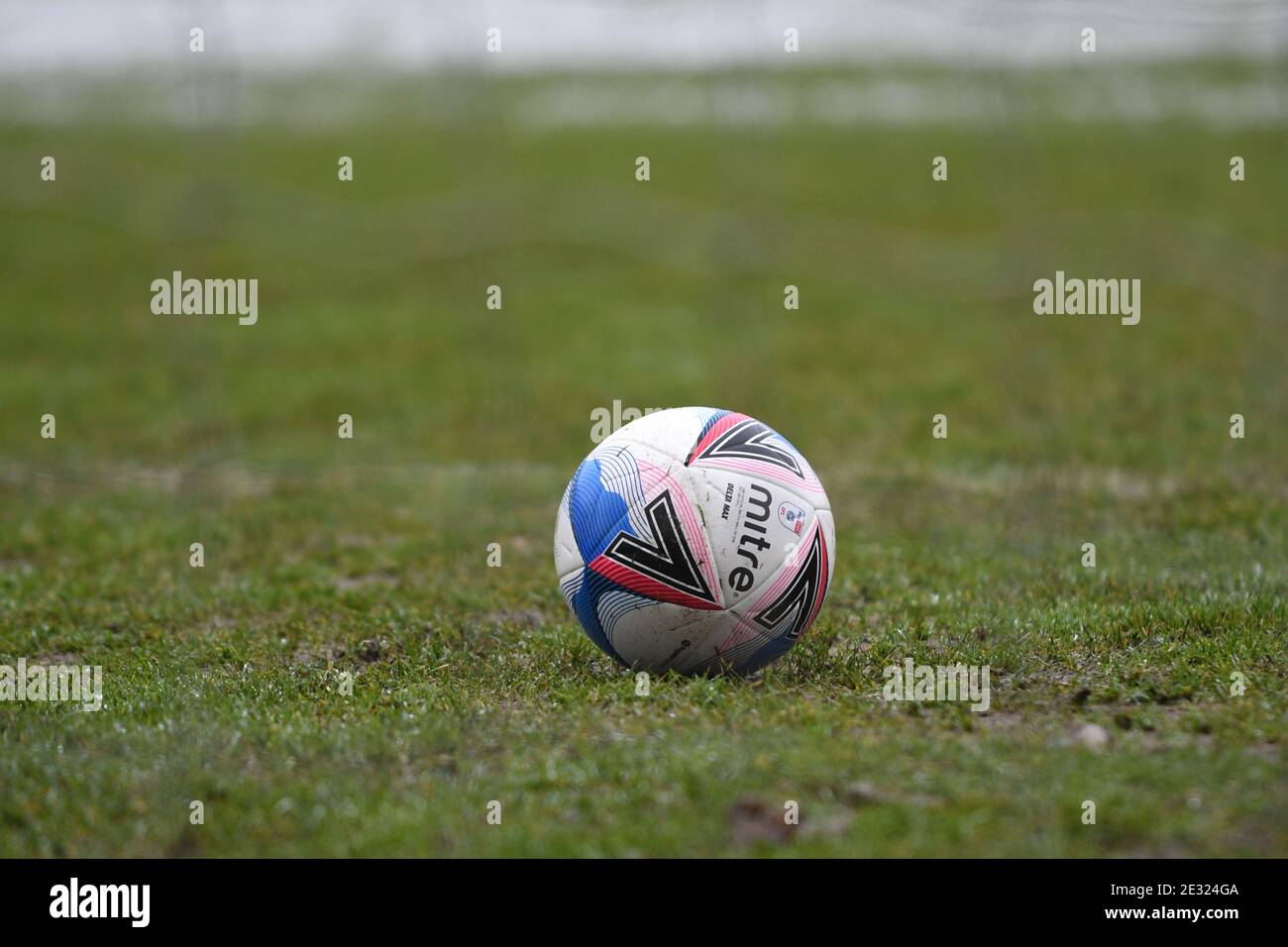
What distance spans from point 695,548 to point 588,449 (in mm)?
6723

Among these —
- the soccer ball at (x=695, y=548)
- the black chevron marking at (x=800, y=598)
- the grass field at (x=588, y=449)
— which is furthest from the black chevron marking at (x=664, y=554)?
the grass field at (x=588, y=449)

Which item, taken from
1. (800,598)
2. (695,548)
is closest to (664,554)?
(695,548)

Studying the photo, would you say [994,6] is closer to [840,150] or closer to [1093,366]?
[1093,366]

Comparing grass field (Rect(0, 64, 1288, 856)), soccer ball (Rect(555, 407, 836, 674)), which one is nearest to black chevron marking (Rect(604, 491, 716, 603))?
soccer ball (Rect(555, 407, 836, 674))

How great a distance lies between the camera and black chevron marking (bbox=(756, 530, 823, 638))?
198 inches

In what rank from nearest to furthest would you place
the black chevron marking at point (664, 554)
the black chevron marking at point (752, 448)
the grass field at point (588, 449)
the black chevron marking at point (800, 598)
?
the grass field at point (588, 449), the black chevron marking at point (664, 554), the black chevron marking at point (800, 598), the black chevron marking at point (752, 448)

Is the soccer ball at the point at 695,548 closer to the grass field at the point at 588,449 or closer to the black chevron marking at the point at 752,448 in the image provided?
the black chevron marking at the point at 752,448

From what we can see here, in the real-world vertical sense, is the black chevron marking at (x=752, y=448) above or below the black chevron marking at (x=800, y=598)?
above

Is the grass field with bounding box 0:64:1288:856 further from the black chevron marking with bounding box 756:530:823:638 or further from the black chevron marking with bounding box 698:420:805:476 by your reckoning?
the black chevron marking with bounding box 698:420:805:476

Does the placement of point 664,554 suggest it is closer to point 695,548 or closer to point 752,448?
point 695,548

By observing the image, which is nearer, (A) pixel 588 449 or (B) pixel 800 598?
(B) pixel 800 598

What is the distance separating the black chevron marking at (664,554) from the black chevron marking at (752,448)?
29 cm

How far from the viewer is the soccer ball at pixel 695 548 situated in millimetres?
4949

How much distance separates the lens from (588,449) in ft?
38.1
